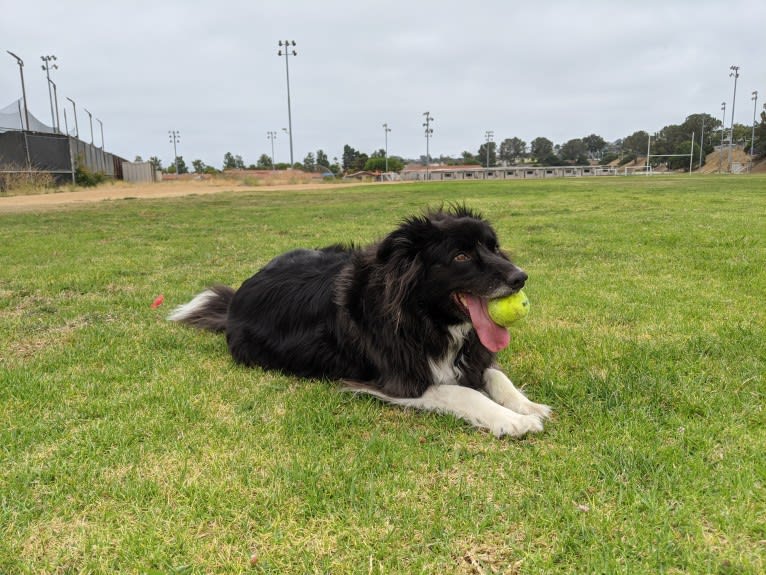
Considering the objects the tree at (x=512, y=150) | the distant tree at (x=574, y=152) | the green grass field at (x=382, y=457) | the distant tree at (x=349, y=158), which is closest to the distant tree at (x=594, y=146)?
the distant tree at (x=574, y=152)

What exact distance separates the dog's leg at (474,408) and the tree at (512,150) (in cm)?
17617

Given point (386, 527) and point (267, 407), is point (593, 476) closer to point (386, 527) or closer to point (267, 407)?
point (386, 527)

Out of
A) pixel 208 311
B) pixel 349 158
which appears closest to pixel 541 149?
pixel 349 158

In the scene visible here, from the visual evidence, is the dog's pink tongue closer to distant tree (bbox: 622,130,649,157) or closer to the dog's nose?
the dog's nose

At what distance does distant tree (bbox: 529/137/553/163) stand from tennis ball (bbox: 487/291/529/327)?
16548 centimetres

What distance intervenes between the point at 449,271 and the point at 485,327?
16.6 inches

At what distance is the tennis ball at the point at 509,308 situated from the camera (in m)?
Answer: 3.13

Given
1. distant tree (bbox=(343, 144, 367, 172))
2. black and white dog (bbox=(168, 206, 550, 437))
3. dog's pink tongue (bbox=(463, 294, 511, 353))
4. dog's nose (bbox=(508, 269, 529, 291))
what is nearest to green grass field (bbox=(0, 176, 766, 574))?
black and white dog (bbox=(168, 206, 550, 437))

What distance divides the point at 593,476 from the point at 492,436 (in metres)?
0.62

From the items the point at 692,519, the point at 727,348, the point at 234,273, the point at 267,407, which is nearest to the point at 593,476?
the point at 692,519

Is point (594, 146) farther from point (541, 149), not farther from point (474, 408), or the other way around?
point (474, 408)

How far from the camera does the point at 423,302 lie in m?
3.41

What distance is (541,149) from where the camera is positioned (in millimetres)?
165250

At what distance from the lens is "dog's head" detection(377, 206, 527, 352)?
3.22 metres
